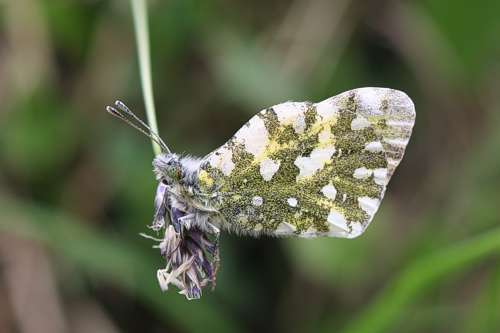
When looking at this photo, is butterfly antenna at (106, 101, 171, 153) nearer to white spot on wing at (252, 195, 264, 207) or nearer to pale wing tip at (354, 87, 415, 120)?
white spot on wing at (252, 195, 264, 207)

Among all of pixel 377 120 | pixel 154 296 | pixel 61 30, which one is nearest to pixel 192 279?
pixel 377 120

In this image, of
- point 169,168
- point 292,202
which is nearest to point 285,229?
point 292,202

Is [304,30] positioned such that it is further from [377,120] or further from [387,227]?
[377,120]

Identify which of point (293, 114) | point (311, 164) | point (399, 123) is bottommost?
point (311, 164)

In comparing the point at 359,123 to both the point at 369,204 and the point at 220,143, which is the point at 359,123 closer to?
the point at 369,204

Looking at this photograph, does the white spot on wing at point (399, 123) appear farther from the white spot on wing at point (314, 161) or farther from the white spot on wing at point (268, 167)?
the white spot on wing at point (268, 167)

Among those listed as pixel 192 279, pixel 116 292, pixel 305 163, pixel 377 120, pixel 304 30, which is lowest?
pixel 116 292

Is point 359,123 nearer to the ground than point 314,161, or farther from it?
farther from it
